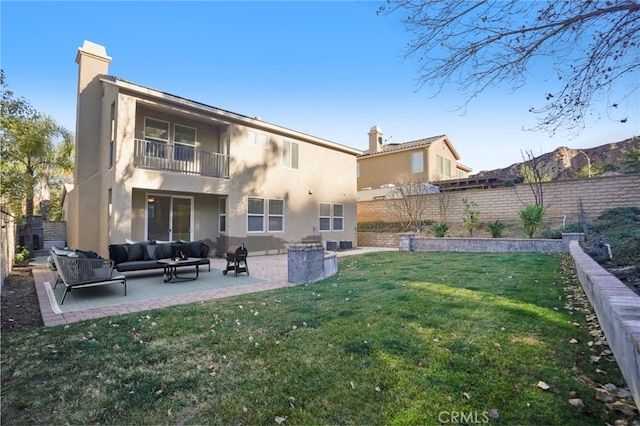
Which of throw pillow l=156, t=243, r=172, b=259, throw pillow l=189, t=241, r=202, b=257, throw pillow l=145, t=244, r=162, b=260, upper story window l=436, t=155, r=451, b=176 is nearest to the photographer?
throw pillow l=145, t=244, r=162, b=260

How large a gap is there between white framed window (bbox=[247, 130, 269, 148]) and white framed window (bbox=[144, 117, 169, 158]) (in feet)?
11.0

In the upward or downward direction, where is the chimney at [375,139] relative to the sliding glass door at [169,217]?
upward

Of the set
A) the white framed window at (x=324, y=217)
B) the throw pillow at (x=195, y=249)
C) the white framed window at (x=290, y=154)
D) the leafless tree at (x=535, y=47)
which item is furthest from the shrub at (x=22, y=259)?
the leafless tree at (x=535, y=47)

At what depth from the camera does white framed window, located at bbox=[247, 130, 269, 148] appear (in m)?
13.8

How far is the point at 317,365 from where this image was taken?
2910mm

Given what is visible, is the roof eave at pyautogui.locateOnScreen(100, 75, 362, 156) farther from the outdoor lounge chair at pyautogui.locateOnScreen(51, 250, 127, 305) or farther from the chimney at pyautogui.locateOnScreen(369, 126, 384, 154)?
the chimney at pyautogui.locateOnScreen(369, 126, 384, 154)

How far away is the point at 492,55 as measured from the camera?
4.46m

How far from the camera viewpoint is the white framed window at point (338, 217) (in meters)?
17.9

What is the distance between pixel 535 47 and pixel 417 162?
19.6m

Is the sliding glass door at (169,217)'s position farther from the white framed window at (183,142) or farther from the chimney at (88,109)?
the chimney at (88,109)

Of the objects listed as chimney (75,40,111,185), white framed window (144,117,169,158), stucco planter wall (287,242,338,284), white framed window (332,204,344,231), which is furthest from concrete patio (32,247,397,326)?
white framed window (332,204,344,231)

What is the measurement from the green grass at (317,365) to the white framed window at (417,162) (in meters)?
19.0

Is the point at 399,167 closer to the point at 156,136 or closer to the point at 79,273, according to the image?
the point at 156,136

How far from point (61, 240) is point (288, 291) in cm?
1682
